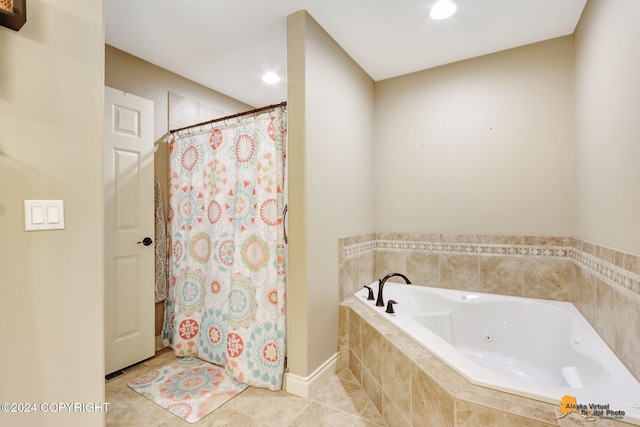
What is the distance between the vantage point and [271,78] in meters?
2.86

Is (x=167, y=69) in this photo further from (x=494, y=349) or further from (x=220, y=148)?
(x=494, y=349)

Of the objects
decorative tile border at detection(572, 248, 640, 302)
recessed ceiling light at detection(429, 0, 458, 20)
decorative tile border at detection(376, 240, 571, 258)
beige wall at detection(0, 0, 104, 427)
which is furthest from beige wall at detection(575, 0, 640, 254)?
beige wall at detection(0, 0, 104, 427)

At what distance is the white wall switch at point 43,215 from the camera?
107 cm

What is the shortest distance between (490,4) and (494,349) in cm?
233

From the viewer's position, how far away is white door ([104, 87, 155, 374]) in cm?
219

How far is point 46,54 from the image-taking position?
1.12m

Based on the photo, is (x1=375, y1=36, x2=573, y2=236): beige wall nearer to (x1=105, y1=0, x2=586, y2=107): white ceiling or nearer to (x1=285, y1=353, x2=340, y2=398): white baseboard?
(x1=105, y1=0, x2=586, y2=107): white ceiling

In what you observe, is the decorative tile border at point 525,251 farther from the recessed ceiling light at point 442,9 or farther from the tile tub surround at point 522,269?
the recessed ceiling light at point 442,9

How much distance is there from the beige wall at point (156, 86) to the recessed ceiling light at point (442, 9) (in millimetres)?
2219

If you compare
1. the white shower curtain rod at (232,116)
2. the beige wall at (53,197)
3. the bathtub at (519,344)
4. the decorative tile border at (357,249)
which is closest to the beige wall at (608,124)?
the bathtub at (519,344)

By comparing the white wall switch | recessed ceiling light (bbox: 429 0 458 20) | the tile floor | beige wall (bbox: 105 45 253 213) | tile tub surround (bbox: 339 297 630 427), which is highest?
recessed ceiling light (bbox: 429 0 458 20)

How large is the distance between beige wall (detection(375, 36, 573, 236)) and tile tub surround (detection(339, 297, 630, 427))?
1169 mm

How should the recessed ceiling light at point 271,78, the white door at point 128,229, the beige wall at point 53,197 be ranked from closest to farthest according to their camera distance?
the beige wall at point 53,197, the white door at point 128,229, the recessed ceiling light at point 271,78

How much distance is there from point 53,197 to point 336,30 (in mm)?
1971
